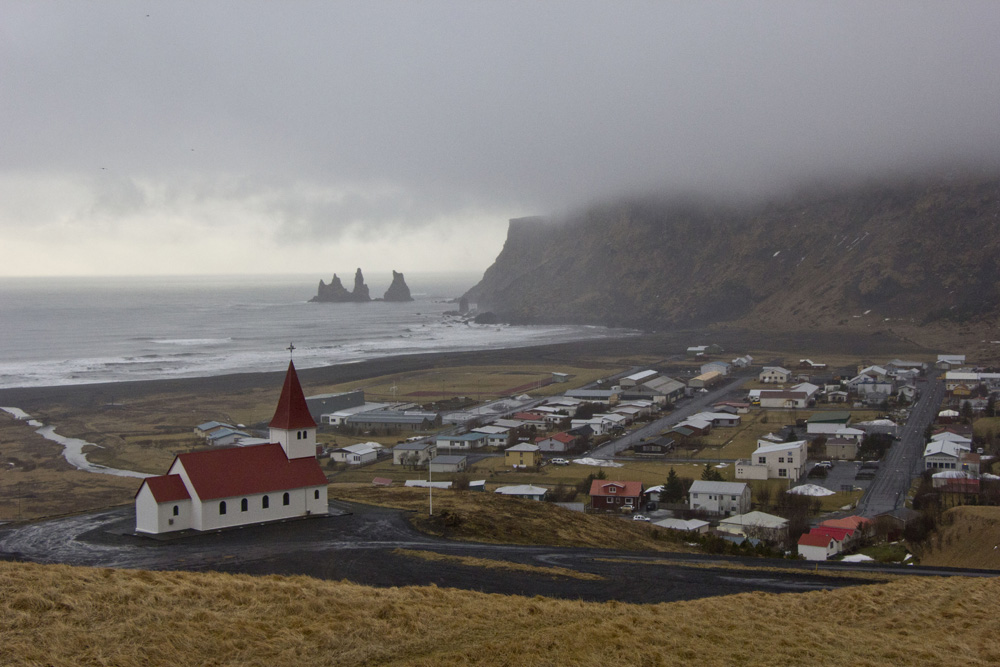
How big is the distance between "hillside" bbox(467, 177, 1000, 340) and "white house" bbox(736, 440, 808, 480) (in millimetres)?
76268

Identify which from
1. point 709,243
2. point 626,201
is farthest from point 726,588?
point 626,201

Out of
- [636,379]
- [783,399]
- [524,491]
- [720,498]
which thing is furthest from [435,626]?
[636,379]

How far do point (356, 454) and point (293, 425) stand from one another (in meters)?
20.0

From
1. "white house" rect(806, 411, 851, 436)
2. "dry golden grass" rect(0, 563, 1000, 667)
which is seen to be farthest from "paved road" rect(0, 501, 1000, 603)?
"white house" rect(806, 411, 851, 436)

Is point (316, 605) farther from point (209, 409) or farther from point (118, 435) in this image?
point (209, 409)

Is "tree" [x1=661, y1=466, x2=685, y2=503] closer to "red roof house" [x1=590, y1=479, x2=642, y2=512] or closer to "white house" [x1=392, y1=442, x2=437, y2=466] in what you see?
"red roof house" [x1=590, y1=479, x2=642, y2=512]

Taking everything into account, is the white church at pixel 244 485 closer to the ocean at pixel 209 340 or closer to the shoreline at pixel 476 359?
the shoreline at pixel 476 359

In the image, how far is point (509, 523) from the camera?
2481cm

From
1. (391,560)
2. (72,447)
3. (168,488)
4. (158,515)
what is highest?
(168,488)

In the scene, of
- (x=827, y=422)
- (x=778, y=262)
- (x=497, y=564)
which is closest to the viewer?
(x=497, y=564)

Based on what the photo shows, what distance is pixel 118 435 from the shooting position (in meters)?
51.5

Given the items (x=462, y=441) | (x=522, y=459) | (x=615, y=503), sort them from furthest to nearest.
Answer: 1. (x=462, y=441)
2. (x=522, y=459)
3. (x=615, y=503)

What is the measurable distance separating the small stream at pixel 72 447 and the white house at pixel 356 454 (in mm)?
9375

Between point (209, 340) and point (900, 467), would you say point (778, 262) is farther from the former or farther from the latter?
point (900, 467)
